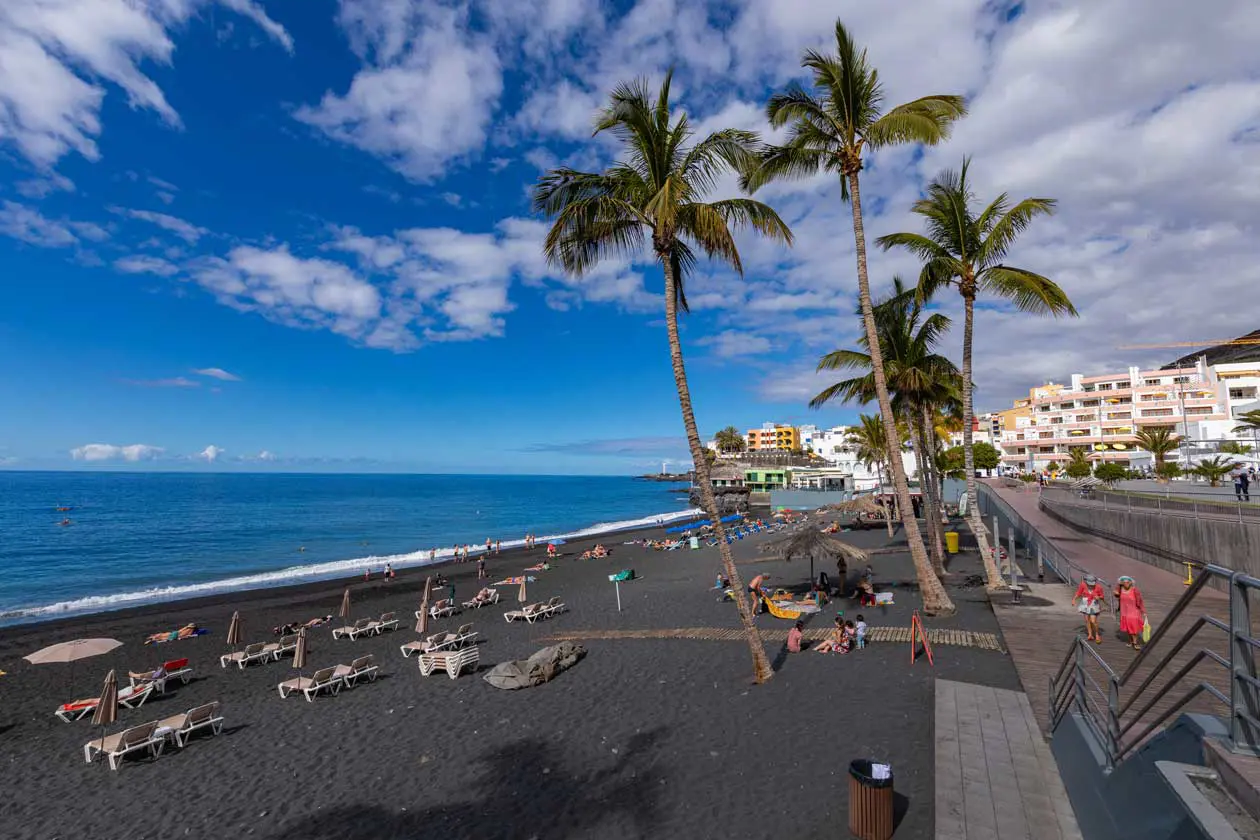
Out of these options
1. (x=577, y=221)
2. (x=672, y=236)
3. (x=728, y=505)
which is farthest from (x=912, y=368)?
(x=728, y=505)

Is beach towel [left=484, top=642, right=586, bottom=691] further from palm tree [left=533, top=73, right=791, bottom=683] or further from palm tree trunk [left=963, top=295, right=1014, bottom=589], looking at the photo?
palm tree trunk [left=963, top=295, right=1014, bottom=589]

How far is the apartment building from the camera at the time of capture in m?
72.7

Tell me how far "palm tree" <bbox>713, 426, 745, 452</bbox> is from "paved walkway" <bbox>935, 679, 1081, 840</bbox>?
437ft

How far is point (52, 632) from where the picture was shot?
A: 2378cm

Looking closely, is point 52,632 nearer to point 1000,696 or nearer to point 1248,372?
point 1000,696

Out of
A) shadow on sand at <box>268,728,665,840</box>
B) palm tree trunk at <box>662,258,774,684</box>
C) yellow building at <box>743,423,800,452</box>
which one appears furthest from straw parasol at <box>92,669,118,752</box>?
yellow building at <box>743,423,800,452</box>

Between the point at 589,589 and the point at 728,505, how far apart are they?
7096 centimetres

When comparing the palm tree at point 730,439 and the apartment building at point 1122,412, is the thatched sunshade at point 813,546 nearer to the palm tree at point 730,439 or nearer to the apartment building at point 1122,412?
the apartment building at point 1122,412

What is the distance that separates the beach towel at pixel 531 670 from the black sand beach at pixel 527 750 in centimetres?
24

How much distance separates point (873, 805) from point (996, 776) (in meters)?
1.64

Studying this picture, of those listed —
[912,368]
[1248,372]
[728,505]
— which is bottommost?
[728,505]

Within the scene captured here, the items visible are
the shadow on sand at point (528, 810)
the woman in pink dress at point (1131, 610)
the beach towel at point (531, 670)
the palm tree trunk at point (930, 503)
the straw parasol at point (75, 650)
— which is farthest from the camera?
the palm tree trunk at point (930, 503)

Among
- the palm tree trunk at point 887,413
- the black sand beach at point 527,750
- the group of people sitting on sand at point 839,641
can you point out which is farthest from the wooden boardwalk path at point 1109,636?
the group of people sitting on sand at point 839,641

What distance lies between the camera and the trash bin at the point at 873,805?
247 inches
